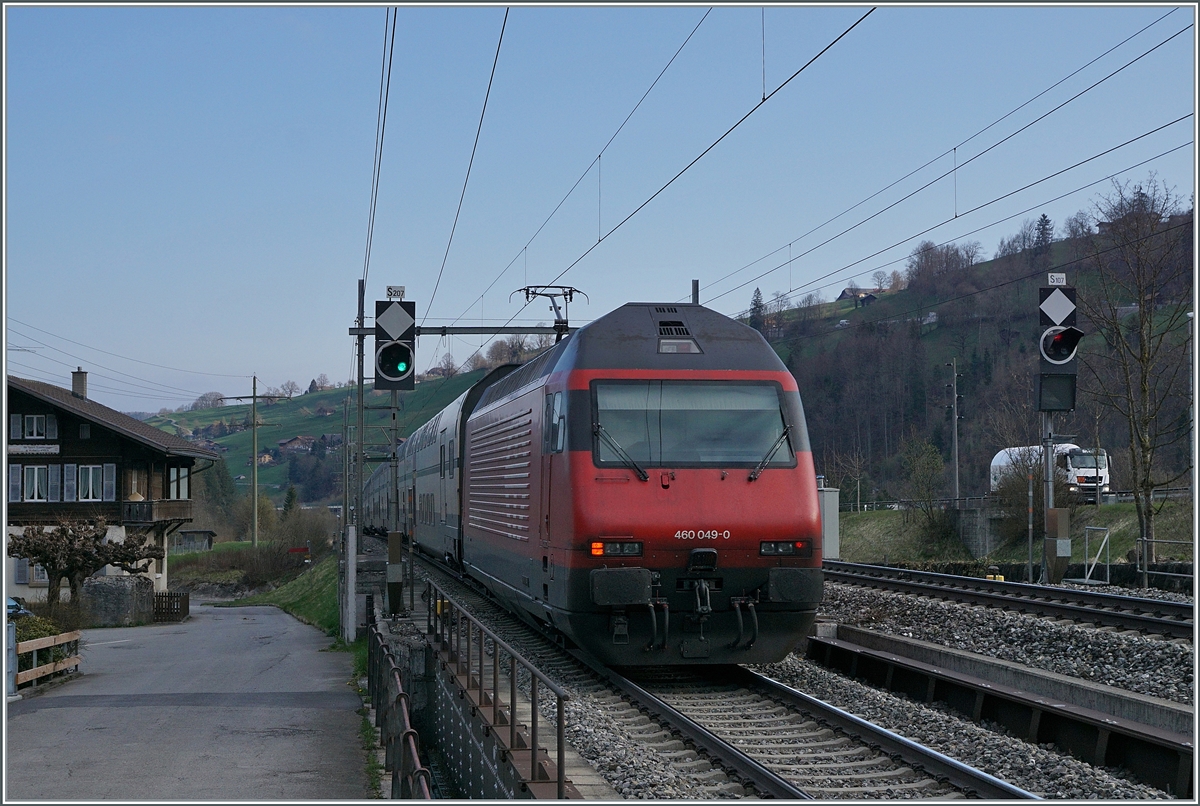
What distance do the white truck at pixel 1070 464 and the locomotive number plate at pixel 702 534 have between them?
101 feet

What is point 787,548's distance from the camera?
37.3ft

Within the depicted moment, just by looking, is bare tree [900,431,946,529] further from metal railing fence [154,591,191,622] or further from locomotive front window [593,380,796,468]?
locomotive front window [593,380,796,468]

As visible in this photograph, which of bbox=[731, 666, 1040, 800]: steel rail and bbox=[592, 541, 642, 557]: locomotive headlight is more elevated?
bbox=[592, 541, 642, 557]: locomotive headlight

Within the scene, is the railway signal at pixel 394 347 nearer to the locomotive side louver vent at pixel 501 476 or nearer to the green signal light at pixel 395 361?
the green signal light at pixel 395 361

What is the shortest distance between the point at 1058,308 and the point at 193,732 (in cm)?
1409

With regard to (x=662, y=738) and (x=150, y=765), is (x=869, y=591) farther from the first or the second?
(x=150, y=765)

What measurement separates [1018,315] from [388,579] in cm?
10243

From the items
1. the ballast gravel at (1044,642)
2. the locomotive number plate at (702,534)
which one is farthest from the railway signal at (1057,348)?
the locomotive number plate at (702,534)

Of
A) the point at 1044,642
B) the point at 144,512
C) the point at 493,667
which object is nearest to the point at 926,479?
the point at 144,512

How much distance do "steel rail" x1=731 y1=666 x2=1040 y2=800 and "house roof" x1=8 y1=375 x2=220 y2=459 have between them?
128 feet

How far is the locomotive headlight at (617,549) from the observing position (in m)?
11.0

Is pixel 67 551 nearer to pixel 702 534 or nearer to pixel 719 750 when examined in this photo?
pixel 702 534

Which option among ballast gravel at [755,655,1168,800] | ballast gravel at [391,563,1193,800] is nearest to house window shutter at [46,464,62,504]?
ballast gravel at [391,563,1193,800]

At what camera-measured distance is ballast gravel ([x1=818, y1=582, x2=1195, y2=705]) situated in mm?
11102
